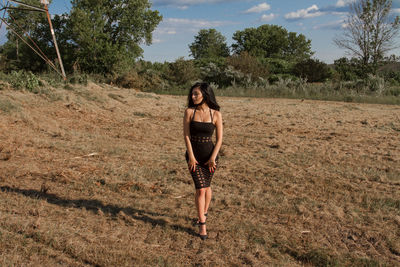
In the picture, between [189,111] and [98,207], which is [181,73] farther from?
[189,111]

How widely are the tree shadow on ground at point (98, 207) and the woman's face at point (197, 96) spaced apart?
1.46 meters

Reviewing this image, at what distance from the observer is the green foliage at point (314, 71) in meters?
25.7

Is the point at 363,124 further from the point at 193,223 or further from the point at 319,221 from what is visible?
the point at 193,223

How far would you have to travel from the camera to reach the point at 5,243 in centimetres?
357

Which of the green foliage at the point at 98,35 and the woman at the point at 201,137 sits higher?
the green foliage at the point at 98,35

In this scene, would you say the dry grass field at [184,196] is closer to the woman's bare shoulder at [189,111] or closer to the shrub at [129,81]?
the woman's bare shoulder at [189,111]

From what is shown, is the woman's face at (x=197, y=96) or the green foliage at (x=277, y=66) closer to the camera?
the woman's face at (x=197, y=96)

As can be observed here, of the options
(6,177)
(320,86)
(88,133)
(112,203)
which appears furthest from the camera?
(320,86)

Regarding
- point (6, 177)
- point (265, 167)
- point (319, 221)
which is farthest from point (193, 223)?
point (6, 177)

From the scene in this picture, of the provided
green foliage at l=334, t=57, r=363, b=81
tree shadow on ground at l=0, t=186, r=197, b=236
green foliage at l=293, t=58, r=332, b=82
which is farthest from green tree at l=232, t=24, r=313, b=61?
tree shadow on ground at l=0, t=186, r=197, b=236

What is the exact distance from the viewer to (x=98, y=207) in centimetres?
475

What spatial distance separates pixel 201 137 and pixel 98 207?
175 centimetres

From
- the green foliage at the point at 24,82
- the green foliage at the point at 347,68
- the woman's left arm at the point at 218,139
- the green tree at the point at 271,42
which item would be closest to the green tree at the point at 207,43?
the green tree at the point at 271,42

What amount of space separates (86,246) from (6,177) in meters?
2.74
